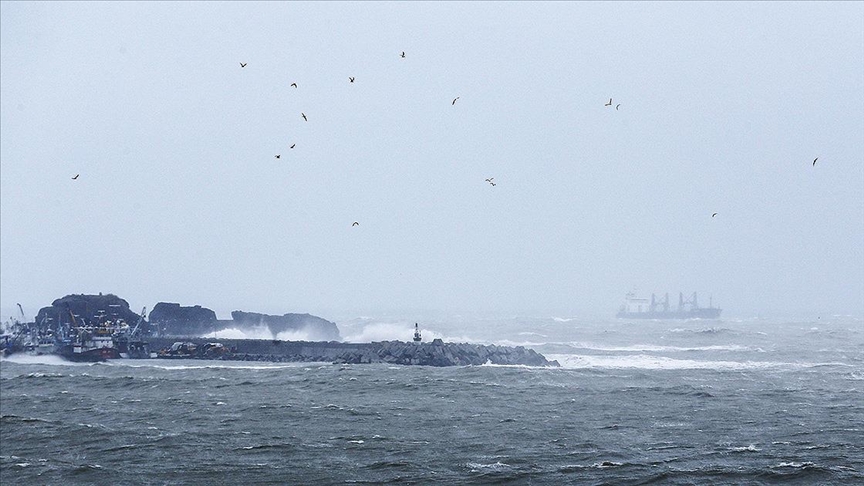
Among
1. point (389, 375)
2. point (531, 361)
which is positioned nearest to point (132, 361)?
point (389, 375)

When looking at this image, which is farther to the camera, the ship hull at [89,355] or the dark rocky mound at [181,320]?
the dark rocky mound at [181,320]

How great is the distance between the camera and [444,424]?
1265 inches

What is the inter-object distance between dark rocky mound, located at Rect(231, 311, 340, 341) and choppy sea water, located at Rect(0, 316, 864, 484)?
43.9m

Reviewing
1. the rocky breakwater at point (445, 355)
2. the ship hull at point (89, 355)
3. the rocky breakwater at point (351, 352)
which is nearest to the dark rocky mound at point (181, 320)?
the rocky breakwater at point (351, 352)

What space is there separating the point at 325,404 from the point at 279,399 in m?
3.58

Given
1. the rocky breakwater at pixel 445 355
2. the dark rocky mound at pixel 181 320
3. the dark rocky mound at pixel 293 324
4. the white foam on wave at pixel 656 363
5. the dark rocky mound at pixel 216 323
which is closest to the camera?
the white foam on wave at pixel 656 363

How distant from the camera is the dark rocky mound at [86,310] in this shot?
8750cm

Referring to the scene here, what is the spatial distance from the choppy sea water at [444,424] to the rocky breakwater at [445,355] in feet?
10.4

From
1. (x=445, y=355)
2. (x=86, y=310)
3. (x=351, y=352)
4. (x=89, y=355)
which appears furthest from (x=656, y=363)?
(x=86, y=310)

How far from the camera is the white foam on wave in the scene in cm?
5272

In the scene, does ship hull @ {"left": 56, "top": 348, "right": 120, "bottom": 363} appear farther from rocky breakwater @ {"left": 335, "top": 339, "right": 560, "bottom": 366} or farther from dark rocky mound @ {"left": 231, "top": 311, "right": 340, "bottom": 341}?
dark rocky mound @ {"left": 231, "top": 311, "right": 340, "bottom": 341}

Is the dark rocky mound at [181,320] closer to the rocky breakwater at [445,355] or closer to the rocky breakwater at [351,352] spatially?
the rocky breakwater at [351,352]

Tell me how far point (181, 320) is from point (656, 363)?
60.3 m

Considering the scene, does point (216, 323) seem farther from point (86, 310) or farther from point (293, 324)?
point (86, 310)
